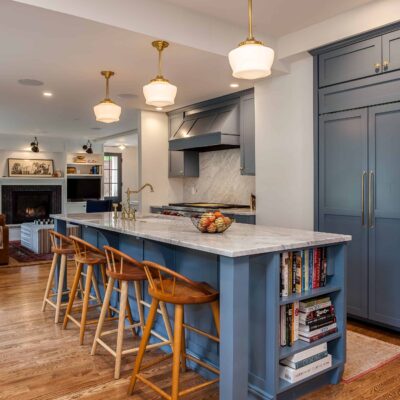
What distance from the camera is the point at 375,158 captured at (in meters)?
3.43

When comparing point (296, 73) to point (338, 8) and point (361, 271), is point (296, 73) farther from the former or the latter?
point (361, 271)

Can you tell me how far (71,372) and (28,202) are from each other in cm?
805

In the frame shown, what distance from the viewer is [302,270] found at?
229 cm

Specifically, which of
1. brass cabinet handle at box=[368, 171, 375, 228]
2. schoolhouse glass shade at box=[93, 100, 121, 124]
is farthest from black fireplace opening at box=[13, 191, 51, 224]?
brass cabinet handle at box=[368, 171, 375, 228]

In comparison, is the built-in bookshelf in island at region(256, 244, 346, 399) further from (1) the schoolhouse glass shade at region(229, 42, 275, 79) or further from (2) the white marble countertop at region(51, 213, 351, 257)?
(1) the schoolhouse glass shade at region(229, 42, 275, 79)

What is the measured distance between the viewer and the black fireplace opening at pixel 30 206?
9678 mm

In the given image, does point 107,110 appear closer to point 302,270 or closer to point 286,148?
point 286,148

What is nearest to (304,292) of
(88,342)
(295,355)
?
(295,355)

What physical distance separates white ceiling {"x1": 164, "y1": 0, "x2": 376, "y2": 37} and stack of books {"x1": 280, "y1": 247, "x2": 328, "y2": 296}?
2.15 m

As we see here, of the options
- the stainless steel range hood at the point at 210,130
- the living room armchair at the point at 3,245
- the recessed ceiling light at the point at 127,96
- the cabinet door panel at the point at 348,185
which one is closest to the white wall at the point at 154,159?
the stainless steel range hood at the point at 210,130

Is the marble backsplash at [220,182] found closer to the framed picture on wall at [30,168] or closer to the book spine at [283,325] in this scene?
the book spine at [283,325]

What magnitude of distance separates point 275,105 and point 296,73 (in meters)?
0.42

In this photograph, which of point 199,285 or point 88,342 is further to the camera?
point 88,342

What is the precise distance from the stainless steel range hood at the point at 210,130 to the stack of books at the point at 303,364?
128 inches
